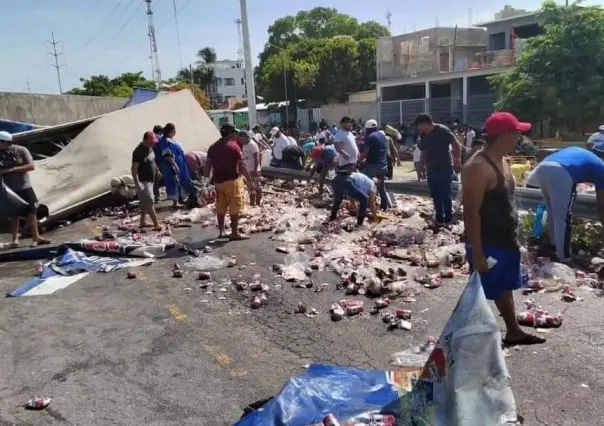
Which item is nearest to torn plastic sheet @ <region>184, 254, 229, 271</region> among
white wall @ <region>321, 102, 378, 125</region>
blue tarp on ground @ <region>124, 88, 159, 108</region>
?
blue tarp on ground @ <region>124, 88, 159, 108</region>

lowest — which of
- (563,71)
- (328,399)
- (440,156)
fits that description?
(328,399)

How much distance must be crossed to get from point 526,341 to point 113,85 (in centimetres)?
5277

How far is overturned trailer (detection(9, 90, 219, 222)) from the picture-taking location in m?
11.4

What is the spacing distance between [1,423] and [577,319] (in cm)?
454

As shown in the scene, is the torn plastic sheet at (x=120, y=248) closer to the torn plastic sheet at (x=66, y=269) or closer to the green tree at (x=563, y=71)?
the torn plastic sheet at (x=66, y=269)

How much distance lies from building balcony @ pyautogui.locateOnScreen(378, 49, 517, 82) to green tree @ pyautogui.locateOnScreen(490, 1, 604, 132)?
499 inches

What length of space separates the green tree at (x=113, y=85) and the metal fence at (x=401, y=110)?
73.7 ft

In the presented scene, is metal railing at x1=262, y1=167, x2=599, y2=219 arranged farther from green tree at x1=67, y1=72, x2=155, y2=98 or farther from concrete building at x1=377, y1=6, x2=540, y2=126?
green tree at x1=67, y1=72, x2=155, y2=98

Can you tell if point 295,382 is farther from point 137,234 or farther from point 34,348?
point 137,234

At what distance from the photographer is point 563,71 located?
2198 centimetres

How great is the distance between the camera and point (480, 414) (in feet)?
9.46

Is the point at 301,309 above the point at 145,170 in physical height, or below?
below

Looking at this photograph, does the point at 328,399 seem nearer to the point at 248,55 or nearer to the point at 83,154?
the point at 83,154

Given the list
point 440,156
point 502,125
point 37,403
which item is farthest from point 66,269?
point 502,125
